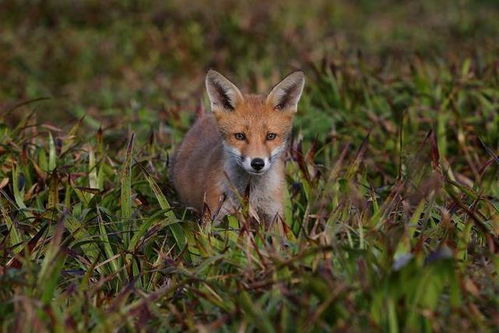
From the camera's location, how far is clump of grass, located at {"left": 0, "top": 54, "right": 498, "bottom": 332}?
12.3 feet

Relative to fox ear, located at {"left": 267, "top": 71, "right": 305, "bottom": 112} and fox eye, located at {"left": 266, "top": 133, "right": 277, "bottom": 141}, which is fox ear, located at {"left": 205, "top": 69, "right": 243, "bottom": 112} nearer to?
fox ear, located at {"left": 267, "top": 71, "right": 305, "bottom": 112}

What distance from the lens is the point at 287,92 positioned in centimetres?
550

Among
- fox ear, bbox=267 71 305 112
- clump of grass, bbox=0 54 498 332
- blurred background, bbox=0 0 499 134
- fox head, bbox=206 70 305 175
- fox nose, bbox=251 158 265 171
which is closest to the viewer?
clump of grass, bbox=0 54 498 332

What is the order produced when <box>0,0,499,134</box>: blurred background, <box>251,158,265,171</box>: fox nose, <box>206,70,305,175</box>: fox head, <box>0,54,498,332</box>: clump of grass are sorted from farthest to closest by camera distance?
1. <box>0,0,499,134</box>: blurred background
2. <box>206,70,305,175</box>: fox head
3. <box>251,158,265,171</box>: fox nose
4. <box>0,54,498,332</box>: clump of grass

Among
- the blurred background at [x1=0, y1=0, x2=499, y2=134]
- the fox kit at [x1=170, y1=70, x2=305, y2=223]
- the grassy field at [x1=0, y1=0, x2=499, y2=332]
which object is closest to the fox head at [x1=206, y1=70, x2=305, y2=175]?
the fox kit at [x1=170, y1=70, x2=305, y2=223]

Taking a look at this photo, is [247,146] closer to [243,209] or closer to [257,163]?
[257,163]

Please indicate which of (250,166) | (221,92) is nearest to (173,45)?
(221,92)

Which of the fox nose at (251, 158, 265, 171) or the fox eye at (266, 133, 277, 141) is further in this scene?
the fox eye at (266, 133, 277, 141)

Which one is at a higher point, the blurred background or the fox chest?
the fox chest

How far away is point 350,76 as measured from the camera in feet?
27.1

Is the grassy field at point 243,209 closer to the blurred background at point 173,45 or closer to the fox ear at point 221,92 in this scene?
the blurred background at point 173,45

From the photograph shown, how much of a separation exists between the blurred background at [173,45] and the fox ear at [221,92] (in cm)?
349

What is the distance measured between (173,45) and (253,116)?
6.39 metres

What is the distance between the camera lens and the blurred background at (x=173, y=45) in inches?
390
